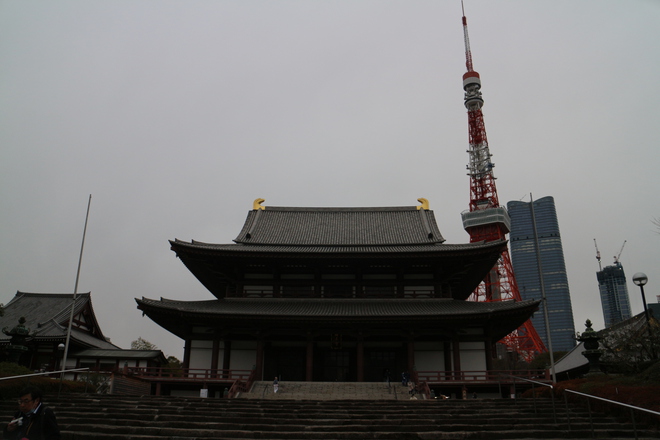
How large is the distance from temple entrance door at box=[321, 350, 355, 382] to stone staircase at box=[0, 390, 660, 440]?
997 centimetres

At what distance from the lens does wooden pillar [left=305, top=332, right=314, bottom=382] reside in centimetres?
2681

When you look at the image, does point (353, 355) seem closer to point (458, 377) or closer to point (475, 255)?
point (458, 377)

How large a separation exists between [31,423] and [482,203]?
84270 mm

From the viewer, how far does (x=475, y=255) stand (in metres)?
28.8

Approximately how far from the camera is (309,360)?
1077 inches

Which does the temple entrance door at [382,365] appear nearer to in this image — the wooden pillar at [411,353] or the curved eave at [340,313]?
the wooden pillar at [411,353]

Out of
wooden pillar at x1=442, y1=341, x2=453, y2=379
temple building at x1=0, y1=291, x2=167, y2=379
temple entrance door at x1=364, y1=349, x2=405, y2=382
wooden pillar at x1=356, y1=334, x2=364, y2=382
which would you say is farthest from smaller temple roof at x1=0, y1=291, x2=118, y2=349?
wooden pillar at x1=442, y1=341, x2=453, y2=379

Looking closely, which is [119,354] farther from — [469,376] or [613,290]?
[613,290]

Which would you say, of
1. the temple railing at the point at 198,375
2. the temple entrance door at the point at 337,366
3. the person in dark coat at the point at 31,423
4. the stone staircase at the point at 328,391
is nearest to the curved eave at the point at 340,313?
the temple railing at the point at 198,375

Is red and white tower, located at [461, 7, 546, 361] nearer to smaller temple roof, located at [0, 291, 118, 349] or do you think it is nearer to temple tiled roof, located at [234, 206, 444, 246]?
temple tiled roof, located at [234, 206, 444, 246]

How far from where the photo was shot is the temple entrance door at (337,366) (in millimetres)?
28797

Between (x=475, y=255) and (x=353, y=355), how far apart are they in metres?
9.78

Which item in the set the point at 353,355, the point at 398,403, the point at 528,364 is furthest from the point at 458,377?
the point at 528,364

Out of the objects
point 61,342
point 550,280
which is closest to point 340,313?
point 61,342
